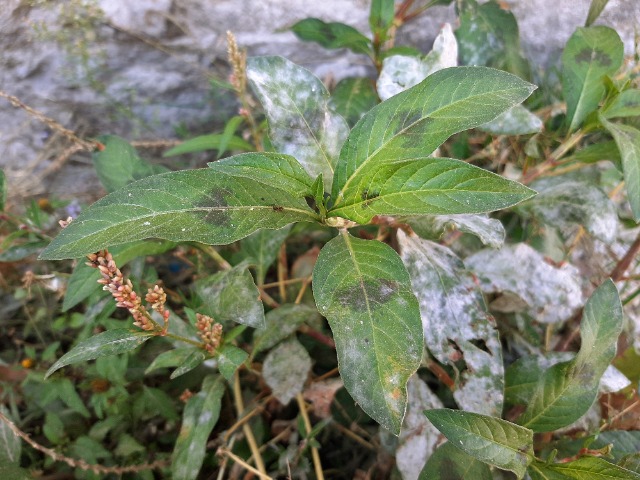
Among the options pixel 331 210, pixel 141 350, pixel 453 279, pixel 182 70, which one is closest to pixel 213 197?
pixel 331 210

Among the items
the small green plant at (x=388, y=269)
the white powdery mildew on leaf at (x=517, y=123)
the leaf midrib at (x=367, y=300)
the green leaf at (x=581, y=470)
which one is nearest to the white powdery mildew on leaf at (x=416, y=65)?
the small green plant at (x=388, y=269)

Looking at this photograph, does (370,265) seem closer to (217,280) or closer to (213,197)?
(213,197)

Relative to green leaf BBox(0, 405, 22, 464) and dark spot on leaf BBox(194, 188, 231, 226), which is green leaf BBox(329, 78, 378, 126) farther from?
green leaf BBox(0, 405, 22, 464)

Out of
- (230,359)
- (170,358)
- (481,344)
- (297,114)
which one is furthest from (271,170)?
(481,344)

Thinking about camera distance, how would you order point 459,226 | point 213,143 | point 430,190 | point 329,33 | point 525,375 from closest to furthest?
point 430,190, point 459,226, point 525,375, point 213,143, point 329,33

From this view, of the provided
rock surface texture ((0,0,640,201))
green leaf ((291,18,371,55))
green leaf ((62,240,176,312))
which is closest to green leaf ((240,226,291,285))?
green leaf ((62,240,176,312))

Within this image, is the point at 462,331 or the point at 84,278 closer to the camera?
the point at 462,331

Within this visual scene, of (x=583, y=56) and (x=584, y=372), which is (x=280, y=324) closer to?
(x=584, y=372)
